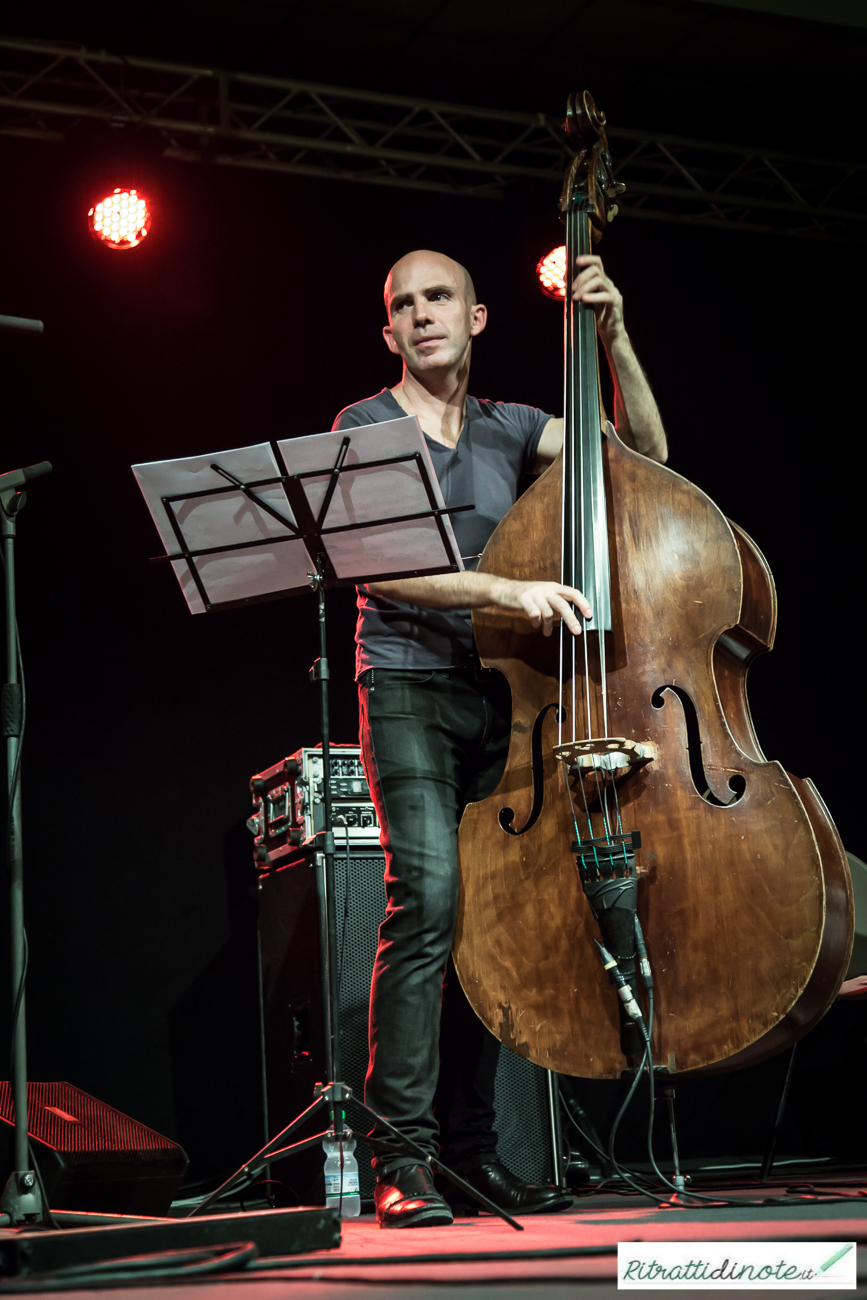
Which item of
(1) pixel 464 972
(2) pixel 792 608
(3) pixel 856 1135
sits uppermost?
(2) pixel 792 608

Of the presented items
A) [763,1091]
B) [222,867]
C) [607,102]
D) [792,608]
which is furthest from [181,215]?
[763,1091]

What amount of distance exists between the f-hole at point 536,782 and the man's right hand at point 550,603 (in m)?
0.15

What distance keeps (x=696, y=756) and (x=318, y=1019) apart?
1527mm

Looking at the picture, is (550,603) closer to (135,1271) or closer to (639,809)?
(639,809)

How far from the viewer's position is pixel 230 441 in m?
4.52

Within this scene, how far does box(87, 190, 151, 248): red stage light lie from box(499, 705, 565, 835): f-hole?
2874mm

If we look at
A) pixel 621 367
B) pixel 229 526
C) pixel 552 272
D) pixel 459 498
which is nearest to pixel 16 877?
pixel 229 526

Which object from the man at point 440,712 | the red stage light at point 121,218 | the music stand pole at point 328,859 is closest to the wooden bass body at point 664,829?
the man at point 440,712

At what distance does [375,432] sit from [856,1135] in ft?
11.3

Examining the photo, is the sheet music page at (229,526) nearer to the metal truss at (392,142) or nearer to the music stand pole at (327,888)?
the music stand pole at (327,888)

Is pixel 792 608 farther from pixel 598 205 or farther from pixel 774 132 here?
pixel 598 205

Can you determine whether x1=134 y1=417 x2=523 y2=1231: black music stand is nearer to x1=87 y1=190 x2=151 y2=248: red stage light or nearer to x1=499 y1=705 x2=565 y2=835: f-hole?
x1=499 y1=705 x2=565 y2=835: f-hole

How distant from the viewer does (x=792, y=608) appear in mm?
5039

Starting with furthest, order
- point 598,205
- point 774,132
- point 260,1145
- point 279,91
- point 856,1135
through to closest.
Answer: point 774,132 → point 279,91 → point 856,1135 → point 260,1145 → point 598,205
